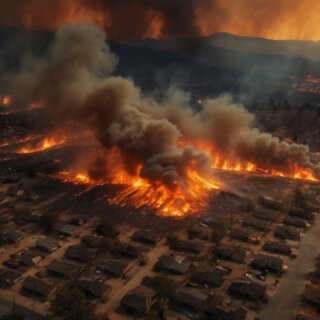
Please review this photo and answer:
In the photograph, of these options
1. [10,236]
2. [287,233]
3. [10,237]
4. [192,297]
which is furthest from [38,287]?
[287,233]

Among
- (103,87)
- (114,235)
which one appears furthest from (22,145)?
(114,235)

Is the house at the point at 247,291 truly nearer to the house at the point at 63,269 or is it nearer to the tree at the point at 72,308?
the tree at the point at 72,308

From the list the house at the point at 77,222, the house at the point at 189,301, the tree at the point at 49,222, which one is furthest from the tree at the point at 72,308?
the house at the point at 77,222

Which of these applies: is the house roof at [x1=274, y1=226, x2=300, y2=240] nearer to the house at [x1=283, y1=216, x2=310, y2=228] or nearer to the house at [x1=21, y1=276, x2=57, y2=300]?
the house at [x1=283, y1=216, x2=310, y2=228]

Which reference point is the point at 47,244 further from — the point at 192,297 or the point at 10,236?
the point at 192,297

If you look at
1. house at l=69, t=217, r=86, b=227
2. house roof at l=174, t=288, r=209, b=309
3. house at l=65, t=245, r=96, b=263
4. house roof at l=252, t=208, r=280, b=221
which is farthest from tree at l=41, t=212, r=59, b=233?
house roof at l=252, t=208, r=280, b=221
